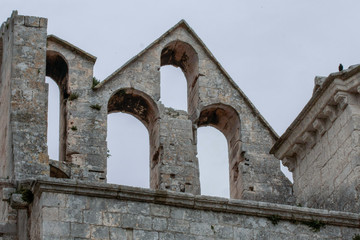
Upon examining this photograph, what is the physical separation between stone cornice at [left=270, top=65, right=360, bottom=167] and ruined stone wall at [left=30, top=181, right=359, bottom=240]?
2.12 meters

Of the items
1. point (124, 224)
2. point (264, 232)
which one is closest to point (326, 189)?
point (264, 232)

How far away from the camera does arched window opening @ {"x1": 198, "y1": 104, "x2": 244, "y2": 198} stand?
68.0 ft

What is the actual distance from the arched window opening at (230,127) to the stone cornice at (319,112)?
169cm

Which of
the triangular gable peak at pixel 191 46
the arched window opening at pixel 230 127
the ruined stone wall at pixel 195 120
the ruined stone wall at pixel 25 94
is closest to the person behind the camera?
the ruined stone wall at pixel 25 94

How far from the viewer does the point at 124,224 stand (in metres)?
14.7

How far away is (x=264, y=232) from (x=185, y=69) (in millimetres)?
7028

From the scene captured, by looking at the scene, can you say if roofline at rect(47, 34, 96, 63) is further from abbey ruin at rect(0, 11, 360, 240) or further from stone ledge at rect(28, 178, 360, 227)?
stone ledge at rect(28, 178, 360, 227)

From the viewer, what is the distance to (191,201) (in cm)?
1514

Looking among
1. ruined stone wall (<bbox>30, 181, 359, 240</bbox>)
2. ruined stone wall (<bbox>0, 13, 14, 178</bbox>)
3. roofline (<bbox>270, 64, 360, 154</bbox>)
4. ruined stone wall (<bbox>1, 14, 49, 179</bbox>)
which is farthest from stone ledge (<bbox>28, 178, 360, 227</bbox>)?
ruined stone wall (<bbox>0, 13, 14, 178</bbox>)

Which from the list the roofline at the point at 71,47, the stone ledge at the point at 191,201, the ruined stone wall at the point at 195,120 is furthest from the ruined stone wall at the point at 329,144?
the roofline at the point at 71,47

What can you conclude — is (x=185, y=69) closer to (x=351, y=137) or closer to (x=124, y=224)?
(x=351, y=137)

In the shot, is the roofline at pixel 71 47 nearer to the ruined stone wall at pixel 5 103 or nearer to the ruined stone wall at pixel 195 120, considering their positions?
the ruined stone wall at pixel 195 120

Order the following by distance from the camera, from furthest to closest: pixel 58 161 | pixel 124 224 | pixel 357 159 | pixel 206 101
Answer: pixel 206 101 < pixel 58 161 < pixel 357 159 < pixel 124 224

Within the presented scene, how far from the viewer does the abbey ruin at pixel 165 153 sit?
14.8 meters
